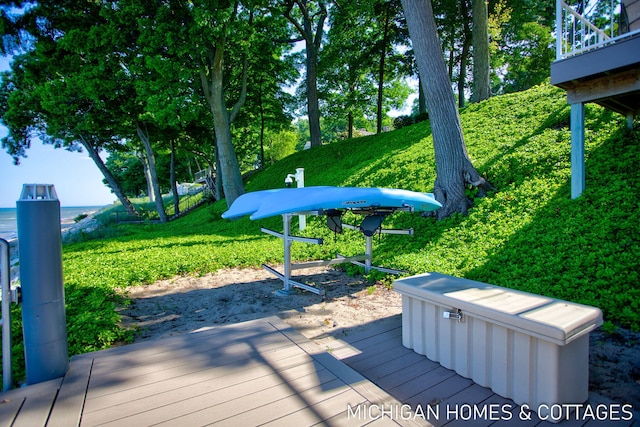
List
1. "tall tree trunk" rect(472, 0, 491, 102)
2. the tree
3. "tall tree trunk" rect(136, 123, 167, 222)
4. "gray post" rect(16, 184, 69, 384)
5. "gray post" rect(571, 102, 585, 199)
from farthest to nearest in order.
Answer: "tall tree trunk" rect(136, 123, 167, 222) → the tree → "tall tree trunk" rect(472, 0, 491, 102) → "gray post" rect(571, 102, 585, 199) → "gray post" rect(16, 184, 69, 384)

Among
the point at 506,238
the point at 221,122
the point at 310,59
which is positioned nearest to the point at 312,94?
the point at 310,59

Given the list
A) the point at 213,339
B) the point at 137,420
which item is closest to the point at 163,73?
the point at 213,339

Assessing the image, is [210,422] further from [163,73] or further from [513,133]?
[163,73]

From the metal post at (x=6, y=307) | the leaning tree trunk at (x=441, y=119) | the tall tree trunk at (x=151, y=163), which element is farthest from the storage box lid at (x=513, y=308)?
the tall tree trunk at (x=151, y=163)

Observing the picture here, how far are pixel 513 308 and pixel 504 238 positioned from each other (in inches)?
143

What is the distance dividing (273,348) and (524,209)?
5191 mm

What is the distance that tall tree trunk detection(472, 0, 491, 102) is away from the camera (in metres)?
11.6

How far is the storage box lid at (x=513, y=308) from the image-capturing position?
2.11 m

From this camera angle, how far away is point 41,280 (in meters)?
2.11

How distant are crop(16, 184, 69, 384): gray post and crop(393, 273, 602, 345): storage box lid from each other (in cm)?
257

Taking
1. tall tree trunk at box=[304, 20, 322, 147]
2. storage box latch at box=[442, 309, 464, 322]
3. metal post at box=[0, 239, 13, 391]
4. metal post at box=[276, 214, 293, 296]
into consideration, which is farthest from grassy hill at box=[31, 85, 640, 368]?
tall tree trunk at box=[304, 20, 322, 147]

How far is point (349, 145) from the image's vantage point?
52.7ft

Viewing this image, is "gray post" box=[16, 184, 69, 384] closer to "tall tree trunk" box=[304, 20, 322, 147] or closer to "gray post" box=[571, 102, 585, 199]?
"gray post" box=[571, 102, 585, 199]

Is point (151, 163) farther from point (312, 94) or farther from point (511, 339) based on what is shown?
point (511, 339)
